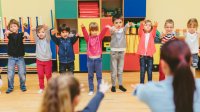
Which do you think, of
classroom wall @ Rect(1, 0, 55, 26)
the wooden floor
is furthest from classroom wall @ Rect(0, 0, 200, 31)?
the wooden floor

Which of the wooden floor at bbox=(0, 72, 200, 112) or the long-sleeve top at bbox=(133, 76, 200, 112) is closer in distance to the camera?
the long-sleeve top at bbox=(133, 76, 200, 112)

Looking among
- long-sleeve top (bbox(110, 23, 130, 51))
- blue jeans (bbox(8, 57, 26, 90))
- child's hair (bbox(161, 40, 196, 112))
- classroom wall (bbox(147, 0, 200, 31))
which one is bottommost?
blue jeans (bbox(8, 57, 26, 90))

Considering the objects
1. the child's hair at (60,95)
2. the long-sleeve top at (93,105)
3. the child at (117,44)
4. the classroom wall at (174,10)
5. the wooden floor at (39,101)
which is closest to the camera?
the child's hair at (60,95)

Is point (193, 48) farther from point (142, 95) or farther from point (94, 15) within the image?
point (142, 95)

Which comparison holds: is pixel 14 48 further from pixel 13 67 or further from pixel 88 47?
pixel 88 47

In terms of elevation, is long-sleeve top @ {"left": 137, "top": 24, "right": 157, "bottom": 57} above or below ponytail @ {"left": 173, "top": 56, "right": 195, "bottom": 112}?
above

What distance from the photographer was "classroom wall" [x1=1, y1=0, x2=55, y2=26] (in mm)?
5598

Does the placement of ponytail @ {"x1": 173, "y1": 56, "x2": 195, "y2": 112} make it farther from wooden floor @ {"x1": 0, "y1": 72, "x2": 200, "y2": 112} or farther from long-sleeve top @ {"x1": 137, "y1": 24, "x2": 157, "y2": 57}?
long-sleeve top @ {"x1": 137, "y1": 24, "x2": 157, "y2": 57}

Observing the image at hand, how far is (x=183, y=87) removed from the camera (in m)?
1.39

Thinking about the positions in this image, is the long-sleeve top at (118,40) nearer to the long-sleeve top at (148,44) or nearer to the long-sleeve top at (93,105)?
the long-sleeve top at (148,44)

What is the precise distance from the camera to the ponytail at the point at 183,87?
54.2 inches

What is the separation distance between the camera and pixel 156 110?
151cm

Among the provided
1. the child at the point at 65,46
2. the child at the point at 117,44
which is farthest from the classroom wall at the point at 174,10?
the child at the point at 65,46

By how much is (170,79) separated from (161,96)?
0.31 ft
